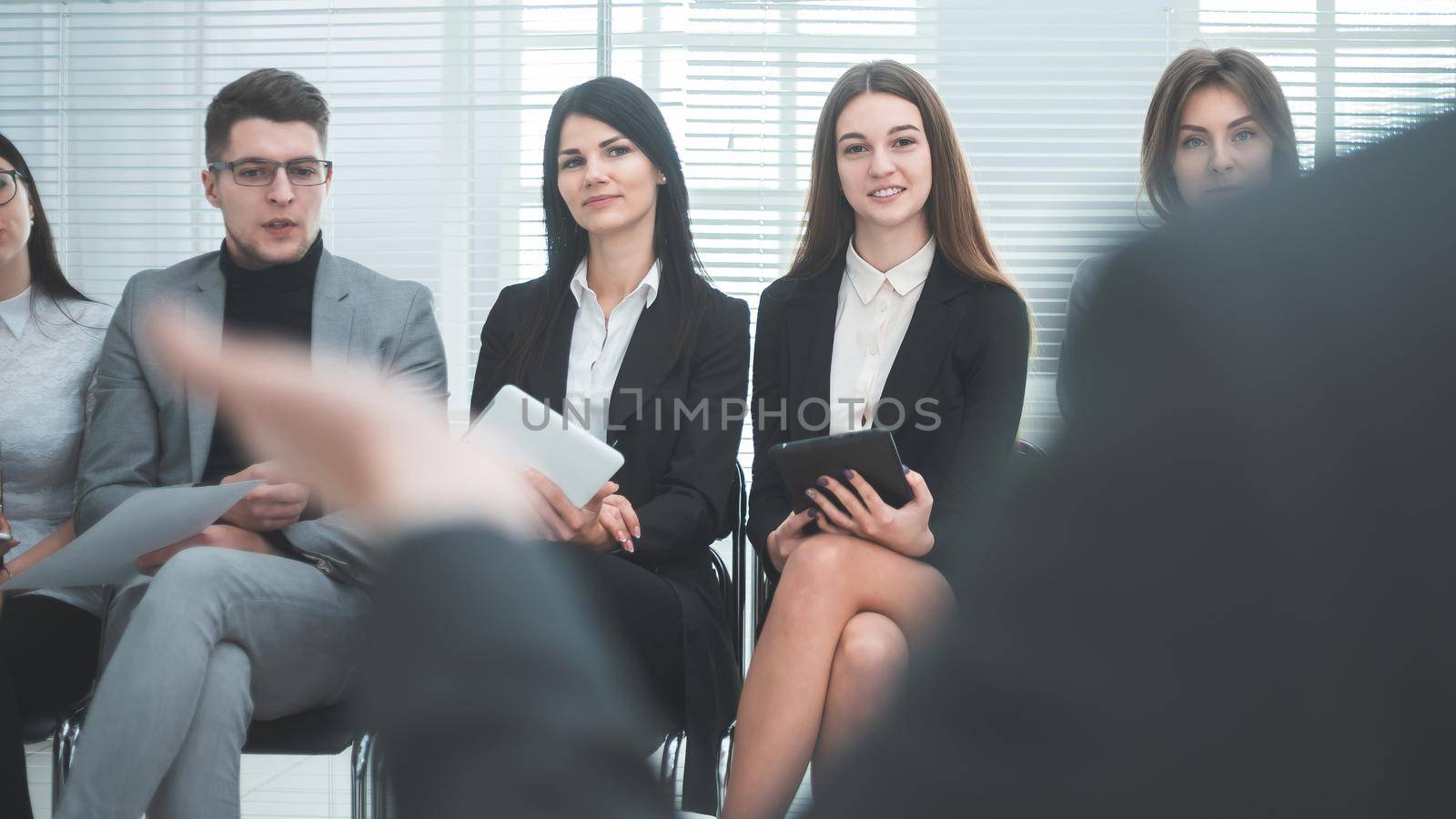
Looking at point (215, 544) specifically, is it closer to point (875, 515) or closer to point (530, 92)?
point (875, 515)

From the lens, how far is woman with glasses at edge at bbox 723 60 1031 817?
1.68 metres

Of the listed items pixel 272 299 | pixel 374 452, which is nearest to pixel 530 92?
pixel 272 299

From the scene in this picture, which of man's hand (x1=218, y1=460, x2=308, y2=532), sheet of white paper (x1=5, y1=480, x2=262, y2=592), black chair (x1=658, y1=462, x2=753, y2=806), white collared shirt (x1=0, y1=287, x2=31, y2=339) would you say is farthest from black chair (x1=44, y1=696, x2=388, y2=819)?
white collared shirt (x1=0, y1=287, x2=31, y2=339)

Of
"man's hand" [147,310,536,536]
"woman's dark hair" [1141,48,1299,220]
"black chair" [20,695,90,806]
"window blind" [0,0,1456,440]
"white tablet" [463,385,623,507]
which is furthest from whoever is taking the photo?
"window blind" [0,0,1456,440]

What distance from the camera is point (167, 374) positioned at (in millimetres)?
2211

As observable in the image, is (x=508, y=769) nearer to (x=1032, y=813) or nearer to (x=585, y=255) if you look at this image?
(x=1032, y=813)

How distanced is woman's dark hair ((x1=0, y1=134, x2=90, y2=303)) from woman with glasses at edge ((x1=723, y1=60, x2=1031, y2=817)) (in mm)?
1576

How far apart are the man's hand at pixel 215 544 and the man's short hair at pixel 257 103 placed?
89cm

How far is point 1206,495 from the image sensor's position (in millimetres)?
229

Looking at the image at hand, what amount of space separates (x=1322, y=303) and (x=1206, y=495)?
Answer: 46mm

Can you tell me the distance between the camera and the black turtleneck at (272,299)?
2.32 m

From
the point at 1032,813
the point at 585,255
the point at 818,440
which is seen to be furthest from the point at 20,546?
the point at 1032,813

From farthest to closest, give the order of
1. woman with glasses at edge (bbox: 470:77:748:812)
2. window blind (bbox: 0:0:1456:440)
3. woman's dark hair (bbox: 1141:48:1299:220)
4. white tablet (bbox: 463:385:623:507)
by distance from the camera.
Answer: window blind (bbox: 0:0:1456:440) < woman's dark hair (bbox: 1141:48:1299:220) < woman with glasses at edge (bbox: 470:77:748:812) < white tablet (bbox: 463:385:623:507)

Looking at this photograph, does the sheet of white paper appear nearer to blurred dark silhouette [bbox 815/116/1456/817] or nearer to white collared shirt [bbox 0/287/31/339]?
white collared shirt [bbox 0/287/31/339]
